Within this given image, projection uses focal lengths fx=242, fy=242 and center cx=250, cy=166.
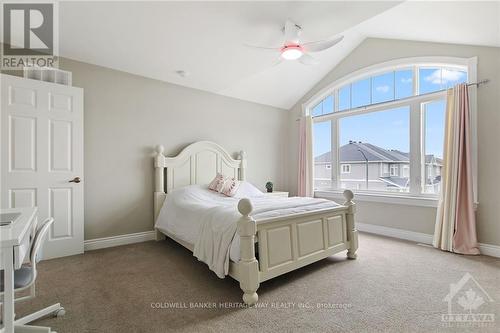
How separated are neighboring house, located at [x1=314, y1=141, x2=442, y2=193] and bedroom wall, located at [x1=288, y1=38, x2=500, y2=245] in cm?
38

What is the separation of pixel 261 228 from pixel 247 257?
0.27m

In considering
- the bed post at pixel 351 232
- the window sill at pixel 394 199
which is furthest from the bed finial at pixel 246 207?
the window sill at pixel 394 199

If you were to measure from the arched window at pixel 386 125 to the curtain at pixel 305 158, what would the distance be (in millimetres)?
256

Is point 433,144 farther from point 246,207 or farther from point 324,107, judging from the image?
point 246,207

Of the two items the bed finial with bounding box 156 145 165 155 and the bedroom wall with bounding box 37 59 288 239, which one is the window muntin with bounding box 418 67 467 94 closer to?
the bedroom wall with bounding box 37 59 288 239

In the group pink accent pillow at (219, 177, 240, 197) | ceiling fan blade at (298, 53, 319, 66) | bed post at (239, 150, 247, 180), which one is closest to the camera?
ceiling fan blade at (298, 53, 319, 66)

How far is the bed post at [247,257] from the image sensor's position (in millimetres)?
1921

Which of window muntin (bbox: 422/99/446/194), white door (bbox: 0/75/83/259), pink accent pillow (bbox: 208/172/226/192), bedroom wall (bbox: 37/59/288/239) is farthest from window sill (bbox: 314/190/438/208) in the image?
white door (bbox: 0/75/83/259)

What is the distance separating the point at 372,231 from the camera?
412 cm

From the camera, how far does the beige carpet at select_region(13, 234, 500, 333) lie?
5.59 feet

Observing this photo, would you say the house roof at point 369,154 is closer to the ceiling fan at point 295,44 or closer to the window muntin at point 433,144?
the window muntin at point 433,144

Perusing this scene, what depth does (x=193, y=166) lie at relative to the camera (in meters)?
3.97

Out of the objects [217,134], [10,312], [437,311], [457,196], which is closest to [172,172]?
[217,134]

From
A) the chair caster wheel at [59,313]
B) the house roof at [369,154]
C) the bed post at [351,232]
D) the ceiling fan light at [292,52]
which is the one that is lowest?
the chair caster wheel at [59,313]
